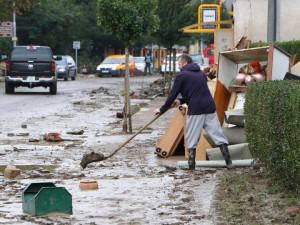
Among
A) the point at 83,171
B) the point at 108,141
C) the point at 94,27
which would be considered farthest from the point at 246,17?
the point at 94,27

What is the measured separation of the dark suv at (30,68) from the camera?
3350 centimetres

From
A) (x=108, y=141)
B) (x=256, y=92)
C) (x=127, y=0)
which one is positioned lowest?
(x=108, y=141)

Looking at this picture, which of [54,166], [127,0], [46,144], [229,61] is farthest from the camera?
[127,0]

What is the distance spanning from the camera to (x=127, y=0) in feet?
61.1

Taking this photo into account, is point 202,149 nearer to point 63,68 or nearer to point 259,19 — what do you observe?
point 259,19

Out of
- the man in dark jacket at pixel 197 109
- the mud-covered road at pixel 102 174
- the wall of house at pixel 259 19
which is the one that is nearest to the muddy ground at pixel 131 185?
the mud-covered road at pixel 102 174

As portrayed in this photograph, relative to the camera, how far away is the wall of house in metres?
25.6

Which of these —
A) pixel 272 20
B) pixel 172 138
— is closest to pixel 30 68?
pixel 272 20

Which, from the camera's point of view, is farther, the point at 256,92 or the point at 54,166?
the point at 54,166

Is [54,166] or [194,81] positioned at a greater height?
[194,81]

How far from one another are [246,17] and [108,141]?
1226cm

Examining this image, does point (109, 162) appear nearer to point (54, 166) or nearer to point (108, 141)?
point (54, 166)

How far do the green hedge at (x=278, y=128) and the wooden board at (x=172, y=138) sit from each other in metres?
3.31

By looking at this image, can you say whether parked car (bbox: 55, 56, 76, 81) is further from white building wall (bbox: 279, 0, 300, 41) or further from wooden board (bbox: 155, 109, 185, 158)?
wooden board (bbox: 155, 109, 185, 158)
